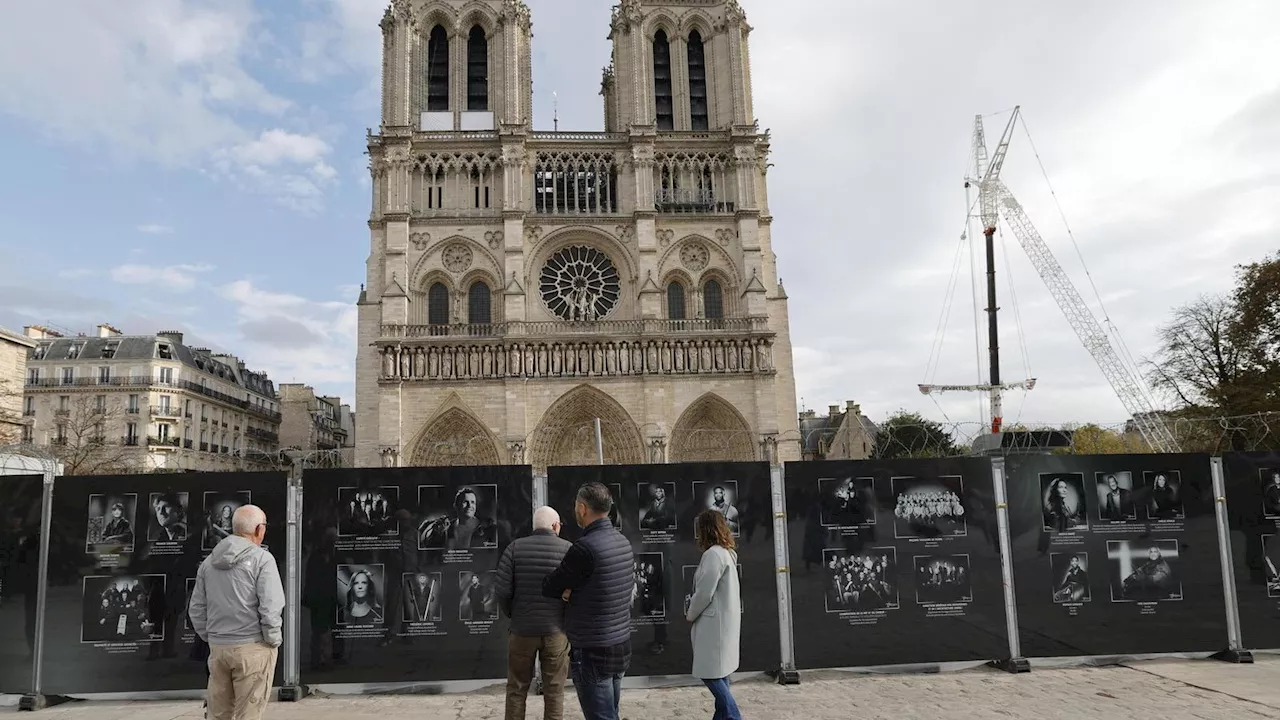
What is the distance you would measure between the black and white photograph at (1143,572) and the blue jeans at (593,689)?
5.19 meters

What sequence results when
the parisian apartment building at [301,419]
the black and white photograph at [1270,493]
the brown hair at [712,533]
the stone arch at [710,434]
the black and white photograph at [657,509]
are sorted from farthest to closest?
the parisian apartment building at [301,419] < the stone arch at [710,434] < the black and white photograph at [1270,493] < the black and white photograph at [657,509] < the brown hair at [712,533]

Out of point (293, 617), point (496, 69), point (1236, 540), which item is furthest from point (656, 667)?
point (496, 69)

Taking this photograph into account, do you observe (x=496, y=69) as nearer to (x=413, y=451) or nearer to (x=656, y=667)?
(x=413, y=451)

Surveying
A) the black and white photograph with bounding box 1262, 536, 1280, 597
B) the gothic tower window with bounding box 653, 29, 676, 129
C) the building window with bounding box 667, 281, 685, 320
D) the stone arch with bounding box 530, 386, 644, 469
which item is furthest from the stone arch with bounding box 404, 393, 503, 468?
the black and white photograph with bounding box 1262, 536, 1280, 597

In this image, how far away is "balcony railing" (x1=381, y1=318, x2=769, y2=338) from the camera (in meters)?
28.2

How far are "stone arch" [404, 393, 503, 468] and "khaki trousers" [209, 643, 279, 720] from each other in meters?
23.0

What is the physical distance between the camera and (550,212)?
99.8 feet

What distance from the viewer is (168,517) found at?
6.75 metres

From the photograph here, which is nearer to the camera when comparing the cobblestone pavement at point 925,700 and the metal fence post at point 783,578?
the cobblestone pavement at point 925,700

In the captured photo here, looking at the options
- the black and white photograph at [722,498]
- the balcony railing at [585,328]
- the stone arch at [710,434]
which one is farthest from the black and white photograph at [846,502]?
the balcony railing at [585,328]

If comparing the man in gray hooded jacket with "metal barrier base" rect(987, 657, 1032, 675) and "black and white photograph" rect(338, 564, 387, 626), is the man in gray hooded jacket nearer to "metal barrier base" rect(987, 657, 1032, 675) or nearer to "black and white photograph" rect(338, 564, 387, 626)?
"black and white photograph" rect(338, 564, 387, 626)

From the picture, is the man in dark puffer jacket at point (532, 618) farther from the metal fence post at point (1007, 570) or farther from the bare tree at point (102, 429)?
the bare tree at point (102, 429)

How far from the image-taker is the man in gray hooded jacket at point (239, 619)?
4.41 metres

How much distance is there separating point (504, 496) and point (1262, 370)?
25632 mm
